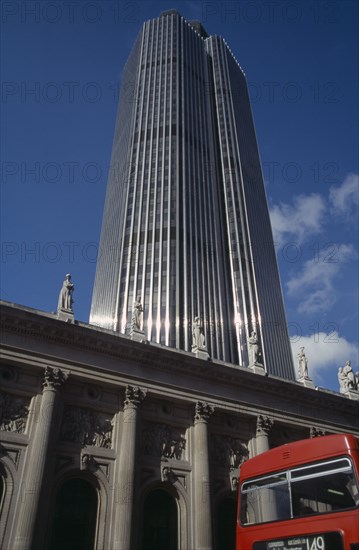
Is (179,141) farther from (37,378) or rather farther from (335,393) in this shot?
(37,378)

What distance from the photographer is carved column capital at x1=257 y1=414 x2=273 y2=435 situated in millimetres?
29684

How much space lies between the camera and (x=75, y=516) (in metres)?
22.5

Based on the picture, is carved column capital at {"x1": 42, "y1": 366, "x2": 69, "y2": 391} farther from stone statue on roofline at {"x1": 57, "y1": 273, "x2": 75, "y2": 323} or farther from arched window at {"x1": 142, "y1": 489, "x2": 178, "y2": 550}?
arched window at {"x1": 142, "y1": 489, "x2": 178, "y2": 550}

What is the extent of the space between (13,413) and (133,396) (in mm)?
6408

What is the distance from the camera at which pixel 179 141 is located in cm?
9819

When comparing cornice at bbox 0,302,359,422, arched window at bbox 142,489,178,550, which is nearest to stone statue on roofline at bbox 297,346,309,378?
cornice at bbox 0,302,359,422

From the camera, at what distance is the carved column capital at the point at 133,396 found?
83.7ft

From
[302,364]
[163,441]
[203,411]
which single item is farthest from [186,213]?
[163,441]

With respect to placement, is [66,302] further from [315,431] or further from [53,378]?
[315,431]

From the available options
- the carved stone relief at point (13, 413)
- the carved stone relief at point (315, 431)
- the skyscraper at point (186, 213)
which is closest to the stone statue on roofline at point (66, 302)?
the carved stone relief at point (13, 413)

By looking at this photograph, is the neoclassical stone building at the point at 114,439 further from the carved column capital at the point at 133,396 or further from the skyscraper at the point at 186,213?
the skyscraper at the point at 186,213

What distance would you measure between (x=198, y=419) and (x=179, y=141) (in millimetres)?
80044

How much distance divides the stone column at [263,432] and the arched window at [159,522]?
6.77 meters

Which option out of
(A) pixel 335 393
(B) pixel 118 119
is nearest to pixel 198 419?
(A) pixel 335 393
